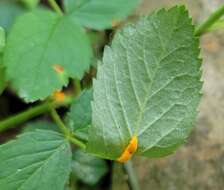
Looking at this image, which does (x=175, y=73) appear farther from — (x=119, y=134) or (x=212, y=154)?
(x=212, y=154)

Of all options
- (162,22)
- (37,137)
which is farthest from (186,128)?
(37,137)

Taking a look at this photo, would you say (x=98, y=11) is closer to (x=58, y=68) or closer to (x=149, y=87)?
(x=58, y=68)

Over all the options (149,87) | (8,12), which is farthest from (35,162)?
(8,12)

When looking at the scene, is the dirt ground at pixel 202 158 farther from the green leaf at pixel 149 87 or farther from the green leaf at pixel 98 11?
the green leaf at pixel 149 87

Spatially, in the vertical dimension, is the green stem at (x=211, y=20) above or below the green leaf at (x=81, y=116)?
below


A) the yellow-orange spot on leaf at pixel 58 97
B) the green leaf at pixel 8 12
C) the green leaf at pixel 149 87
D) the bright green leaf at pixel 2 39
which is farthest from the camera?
the green leaf at pixel 8 12

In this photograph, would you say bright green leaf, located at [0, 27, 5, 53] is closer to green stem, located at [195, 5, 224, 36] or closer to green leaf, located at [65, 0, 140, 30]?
green leaf, located at [65, 0, 140, 30]

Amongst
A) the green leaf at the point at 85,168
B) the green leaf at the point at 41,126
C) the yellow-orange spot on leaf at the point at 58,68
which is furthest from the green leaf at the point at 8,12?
the yellow-orange spot on leaf at the point at 58,68
